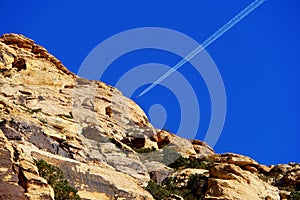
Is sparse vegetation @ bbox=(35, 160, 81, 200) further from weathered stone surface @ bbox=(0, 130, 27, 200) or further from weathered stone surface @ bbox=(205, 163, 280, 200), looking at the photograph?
weathered stone surface @ bbox=(205, 163, 280, 200)

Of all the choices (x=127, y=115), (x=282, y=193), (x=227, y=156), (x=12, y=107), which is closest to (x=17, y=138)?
(x=12, y=107)

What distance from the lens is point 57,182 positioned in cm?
2978

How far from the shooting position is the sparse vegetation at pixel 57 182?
2831 cm

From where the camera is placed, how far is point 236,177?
1521 inches

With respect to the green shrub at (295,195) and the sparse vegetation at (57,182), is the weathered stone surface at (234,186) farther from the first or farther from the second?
the sparse vegetation at (57,182)

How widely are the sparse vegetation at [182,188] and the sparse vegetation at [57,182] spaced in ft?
31.0

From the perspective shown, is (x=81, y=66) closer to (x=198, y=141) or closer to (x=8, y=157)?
(x=198, y=141)

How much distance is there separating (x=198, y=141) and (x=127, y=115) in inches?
462

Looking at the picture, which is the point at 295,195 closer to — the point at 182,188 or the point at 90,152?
the point at 182,188

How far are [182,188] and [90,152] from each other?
29.0 feet

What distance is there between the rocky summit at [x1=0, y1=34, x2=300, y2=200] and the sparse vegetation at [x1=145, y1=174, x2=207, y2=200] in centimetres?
9

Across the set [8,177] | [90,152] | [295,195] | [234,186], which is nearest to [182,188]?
[234,186]

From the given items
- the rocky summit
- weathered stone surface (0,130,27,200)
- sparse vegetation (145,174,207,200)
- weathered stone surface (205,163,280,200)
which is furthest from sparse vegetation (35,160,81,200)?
weathered stone surface (205,163,280,200)

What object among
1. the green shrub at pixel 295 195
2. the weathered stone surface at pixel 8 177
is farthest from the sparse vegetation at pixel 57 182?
the green shrub at pixel 295 195
